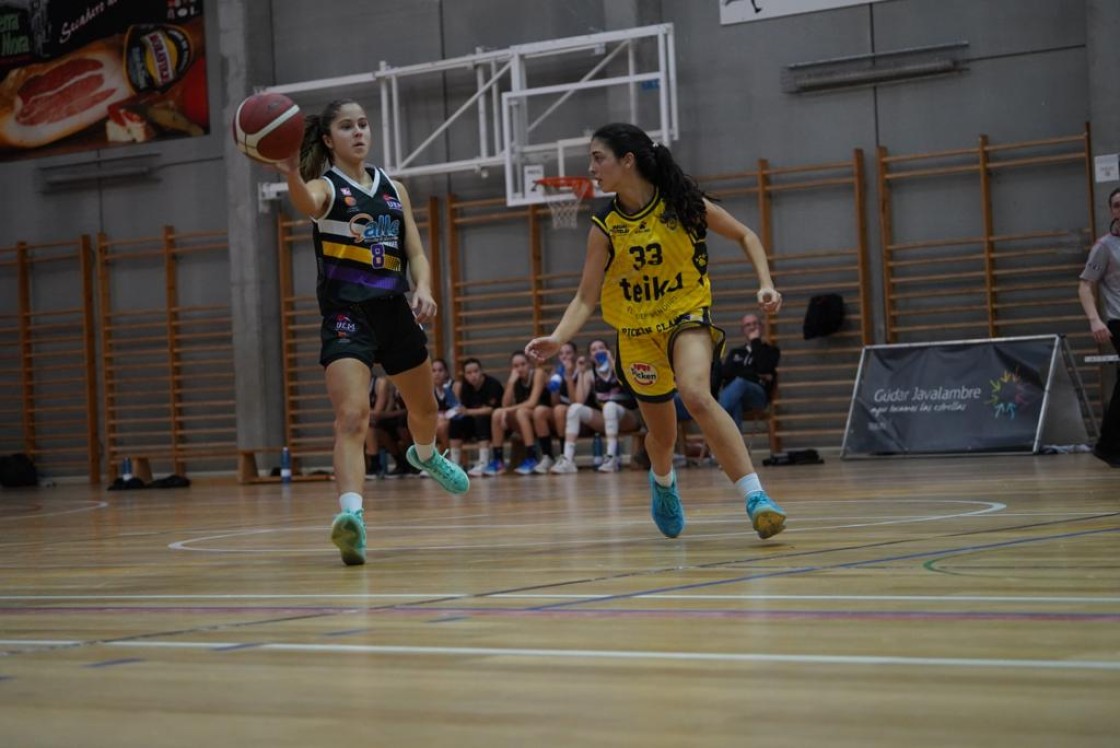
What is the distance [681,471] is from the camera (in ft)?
40.6

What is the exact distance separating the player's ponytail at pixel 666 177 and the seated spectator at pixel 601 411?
831cm

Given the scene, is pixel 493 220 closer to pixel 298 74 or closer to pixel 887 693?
pixel 298 74

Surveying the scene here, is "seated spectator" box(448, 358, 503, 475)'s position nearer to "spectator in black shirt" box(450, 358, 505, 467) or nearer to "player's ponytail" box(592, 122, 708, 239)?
"spectator in black shirt" box(450, 358, 505, 467)

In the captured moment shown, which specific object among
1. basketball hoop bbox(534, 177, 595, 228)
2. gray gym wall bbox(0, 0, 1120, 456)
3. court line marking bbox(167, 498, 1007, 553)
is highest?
gray gym wall bbox(0, 0, 1120, 456)

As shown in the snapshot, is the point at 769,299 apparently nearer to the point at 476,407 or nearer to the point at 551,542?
the point at 551,542

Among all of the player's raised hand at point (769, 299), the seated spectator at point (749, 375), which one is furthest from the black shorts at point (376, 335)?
the seated spectator at point (749, 375)

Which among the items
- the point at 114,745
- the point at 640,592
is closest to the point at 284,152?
the point at 640,592

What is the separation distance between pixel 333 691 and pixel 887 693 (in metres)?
0.75

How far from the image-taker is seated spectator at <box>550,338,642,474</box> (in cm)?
1336

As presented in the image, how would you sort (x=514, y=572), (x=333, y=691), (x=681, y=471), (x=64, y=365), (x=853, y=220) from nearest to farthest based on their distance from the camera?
(x=333, y=691) → (x=514, y=572) → (x=681, y=471) → (x=853, y=220) → (x=64, y=365)

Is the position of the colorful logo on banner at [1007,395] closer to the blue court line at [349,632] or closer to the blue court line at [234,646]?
the blue court line at [349,632]

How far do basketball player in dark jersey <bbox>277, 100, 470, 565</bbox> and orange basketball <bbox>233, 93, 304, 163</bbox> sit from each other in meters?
0.17

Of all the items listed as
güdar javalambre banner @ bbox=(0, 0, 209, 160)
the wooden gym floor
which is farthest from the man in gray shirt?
güdar javalambre banner @ bbox=(0, 0, 209, 160)

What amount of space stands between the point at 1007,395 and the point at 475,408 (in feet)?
15.7
